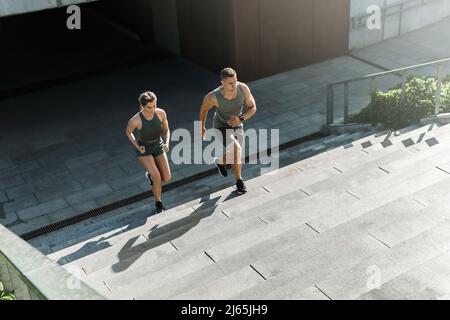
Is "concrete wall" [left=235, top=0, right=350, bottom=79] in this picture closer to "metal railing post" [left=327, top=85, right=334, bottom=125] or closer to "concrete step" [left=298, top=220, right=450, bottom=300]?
"metal railing post" [left=327, top=85, right=334, bottom=125]

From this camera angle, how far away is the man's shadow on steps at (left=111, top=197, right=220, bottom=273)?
7.45 metres

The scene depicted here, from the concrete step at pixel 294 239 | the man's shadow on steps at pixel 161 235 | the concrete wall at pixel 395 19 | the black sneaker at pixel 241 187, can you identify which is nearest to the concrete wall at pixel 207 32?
the concrete wall at pixel 395 19

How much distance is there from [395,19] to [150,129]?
11.8 m

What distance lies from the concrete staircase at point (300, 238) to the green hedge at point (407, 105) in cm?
123

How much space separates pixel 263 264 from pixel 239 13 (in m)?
9.24

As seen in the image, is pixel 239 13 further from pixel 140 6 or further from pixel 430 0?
pixel 430 0

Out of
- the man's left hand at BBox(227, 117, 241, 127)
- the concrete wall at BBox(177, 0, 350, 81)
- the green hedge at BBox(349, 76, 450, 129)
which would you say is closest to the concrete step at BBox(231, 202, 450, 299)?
the man's left hand at BBox(227, 117, 241, 127)

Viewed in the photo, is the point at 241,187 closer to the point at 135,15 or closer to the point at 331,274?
the point at 331,274

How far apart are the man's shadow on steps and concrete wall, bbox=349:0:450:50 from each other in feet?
33.0

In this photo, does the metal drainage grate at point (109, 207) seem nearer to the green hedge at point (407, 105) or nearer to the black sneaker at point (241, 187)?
the green hedge at point (407, 105)

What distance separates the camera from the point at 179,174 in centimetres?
1205

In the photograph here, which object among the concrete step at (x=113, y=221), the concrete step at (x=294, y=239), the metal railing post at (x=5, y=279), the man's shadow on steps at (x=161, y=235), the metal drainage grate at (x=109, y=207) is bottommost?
the metal drainage grate at (x=109, y=207)

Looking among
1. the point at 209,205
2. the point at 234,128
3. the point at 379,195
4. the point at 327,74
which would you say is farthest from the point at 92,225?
the point at 327,74

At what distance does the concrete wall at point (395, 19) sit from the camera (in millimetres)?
17198
